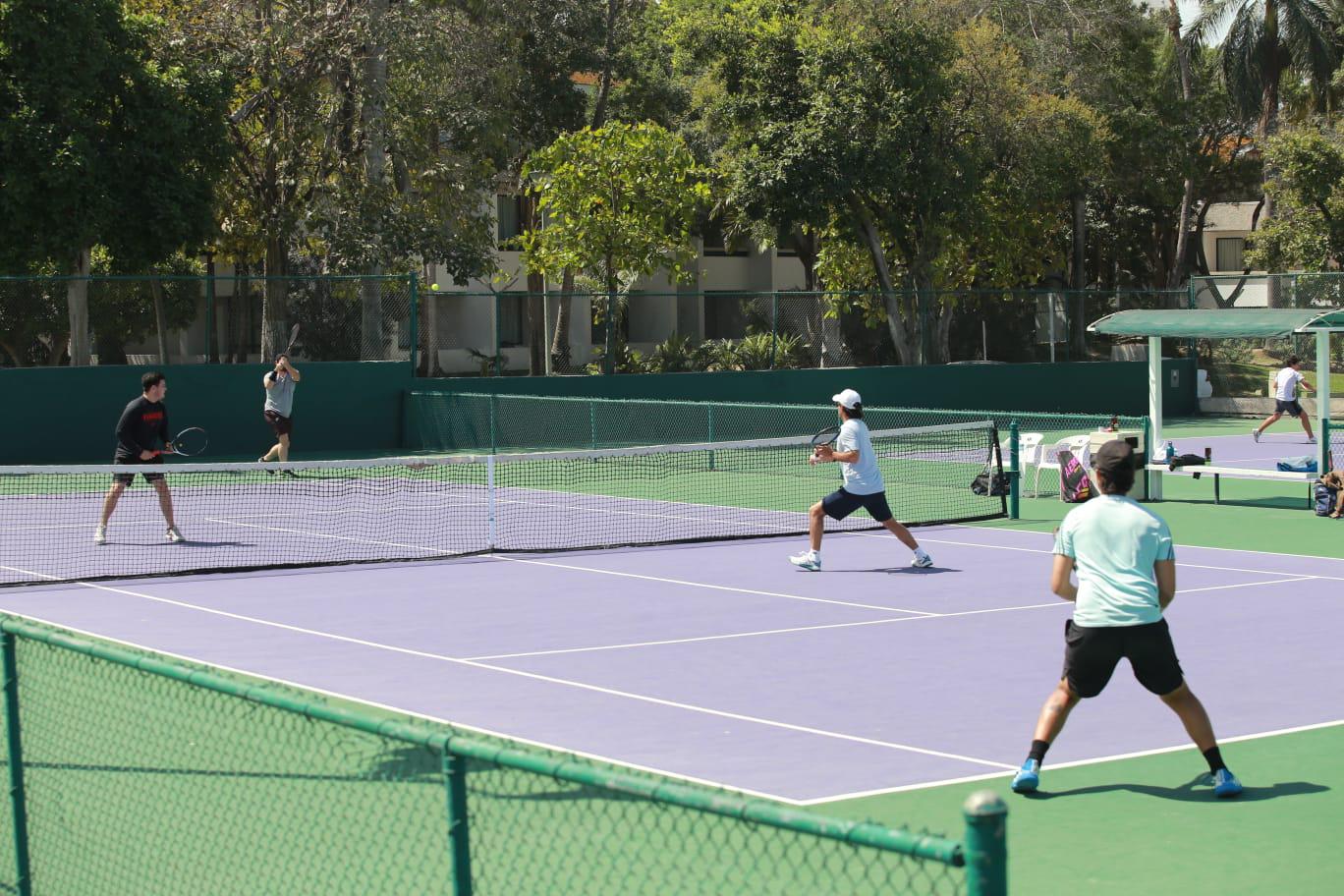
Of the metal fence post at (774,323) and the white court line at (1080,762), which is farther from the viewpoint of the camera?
the metal fence post at (774,323)

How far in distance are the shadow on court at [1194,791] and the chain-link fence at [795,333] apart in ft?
82.4

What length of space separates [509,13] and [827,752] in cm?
3191

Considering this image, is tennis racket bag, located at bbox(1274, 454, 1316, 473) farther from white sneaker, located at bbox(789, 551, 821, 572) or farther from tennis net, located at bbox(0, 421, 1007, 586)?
white sneaker, located at bbox(789, 551, 821, 572)

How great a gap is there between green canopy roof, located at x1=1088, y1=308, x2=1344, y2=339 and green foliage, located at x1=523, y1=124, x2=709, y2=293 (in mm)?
16116

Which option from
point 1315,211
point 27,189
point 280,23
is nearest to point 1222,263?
point 1315,211

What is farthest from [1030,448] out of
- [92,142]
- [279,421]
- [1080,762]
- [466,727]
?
[92,142]

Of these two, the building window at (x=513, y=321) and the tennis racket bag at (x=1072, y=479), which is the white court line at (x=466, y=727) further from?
the building window at (x=513, y=321)

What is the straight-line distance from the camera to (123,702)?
9516mm

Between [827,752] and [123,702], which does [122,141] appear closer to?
[123,702]

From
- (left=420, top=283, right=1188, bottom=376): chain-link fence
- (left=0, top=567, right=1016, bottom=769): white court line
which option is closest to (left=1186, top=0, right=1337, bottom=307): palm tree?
(left=420, top=283, right=1188, bottom=376): chain-link fence

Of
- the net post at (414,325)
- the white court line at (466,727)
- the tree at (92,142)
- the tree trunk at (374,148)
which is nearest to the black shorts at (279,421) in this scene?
the tree at (92,142)

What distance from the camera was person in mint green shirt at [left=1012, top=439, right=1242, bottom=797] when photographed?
7422 millimetres

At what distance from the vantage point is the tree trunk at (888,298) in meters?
38.2

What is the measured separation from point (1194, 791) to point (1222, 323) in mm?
14668
